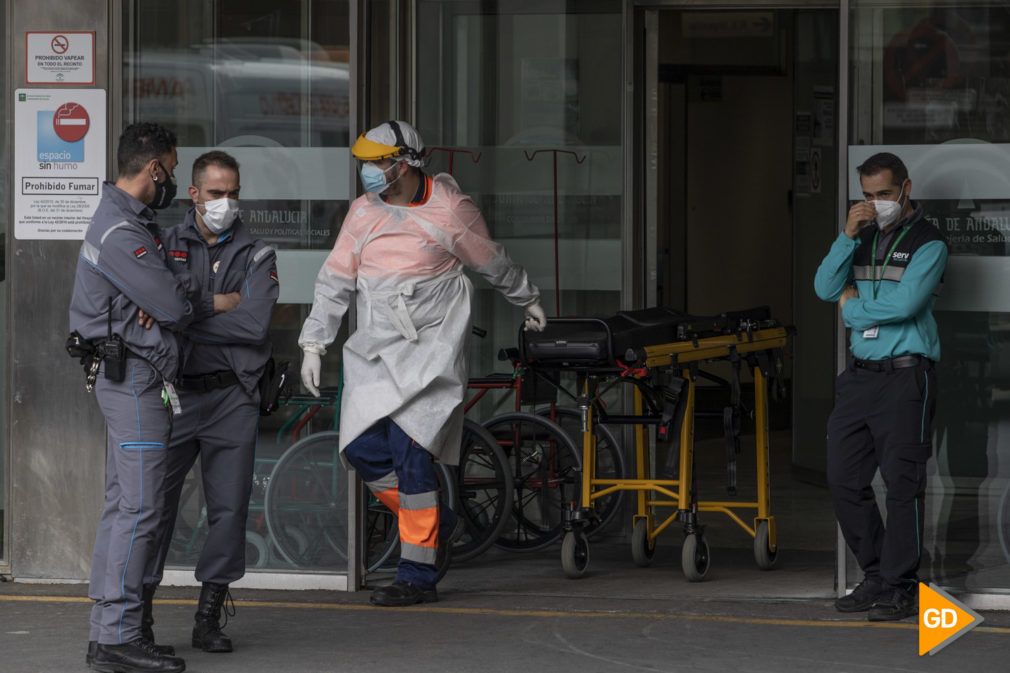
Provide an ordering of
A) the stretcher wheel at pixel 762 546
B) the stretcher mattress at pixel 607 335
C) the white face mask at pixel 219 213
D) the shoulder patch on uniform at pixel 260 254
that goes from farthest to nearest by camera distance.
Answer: the stretcher wheel at pixel 762 546 < the stretcher mattress at pixel 607 335 < the shoulder patch on uniform at pixel 260 254 < the white face mask at pixel 219 213

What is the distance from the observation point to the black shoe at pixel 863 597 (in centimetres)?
632

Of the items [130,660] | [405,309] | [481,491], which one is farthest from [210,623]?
[481,491]

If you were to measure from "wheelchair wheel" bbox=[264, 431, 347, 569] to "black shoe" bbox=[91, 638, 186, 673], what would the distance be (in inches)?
64.0

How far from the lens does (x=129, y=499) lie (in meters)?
5.33

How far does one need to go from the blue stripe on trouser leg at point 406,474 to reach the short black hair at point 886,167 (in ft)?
6.96

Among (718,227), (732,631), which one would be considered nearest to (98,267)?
(732,631)

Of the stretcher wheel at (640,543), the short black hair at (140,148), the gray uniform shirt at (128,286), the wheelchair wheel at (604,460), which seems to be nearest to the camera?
the gray uniform shirt at (128,286)

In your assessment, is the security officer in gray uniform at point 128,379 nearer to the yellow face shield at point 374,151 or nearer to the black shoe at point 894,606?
the yellow face shield at point 374,151

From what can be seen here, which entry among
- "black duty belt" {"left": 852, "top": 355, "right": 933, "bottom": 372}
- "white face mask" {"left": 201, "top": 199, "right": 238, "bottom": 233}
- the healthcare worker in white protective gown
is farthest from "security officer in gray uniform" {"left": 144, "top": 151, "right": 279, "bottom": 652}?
"black duty belt" {"left": 852, "top": 355, "right": 933, "bottom": 372}

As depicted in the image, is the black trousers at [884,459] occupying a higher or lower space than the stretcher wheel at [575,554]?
higher

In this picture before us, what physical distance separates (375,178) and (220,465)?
4.49ft

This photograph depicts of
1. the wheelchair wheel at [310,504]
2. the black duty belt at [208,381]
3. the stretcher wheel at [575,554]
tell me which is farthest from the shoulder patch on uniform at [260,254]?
the stretcher wheel at [575,554]

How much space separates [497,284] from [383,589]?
4.52ft

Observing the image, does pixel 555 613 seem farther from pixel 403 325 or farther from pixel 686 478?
pixel 403 325
